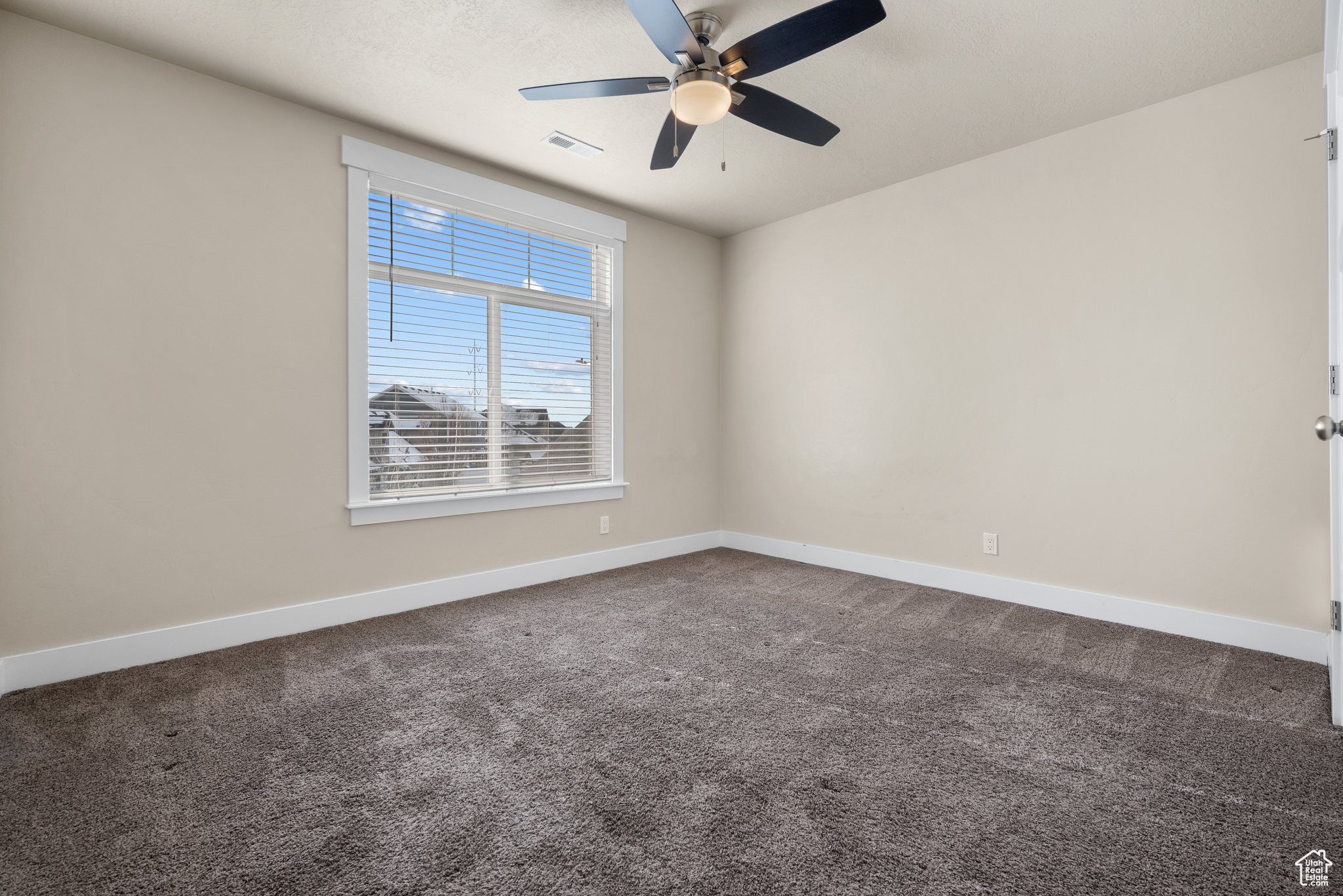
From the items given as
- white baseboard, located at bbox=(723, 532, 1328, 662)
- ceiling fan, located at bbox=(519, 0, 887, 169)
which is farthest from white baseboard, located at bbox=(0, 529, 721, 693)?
ceiling fan, located at bbox=(519, 0, 887, 169)

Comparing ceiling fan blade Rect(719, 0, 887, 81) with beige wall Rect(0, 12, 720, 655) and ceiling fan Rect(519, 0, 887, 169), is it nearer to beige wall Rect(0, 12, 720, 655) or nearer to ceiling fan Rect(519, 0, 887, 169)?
ceiling fan Rect(519, 0, 887, 169)

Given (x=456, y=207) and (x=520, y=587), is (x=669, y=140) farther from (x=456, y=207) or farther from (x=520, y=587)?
(x=520, y=587)

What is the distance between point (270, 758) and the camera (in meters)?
1.73

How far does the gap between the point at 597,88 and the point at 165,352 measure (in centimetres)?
206

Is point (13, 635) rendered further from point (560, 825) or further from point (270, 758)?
point (560, 825)

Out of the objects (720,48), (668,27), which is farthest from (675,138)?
(668,27)

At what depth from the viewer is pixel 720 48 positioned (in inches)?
94.8

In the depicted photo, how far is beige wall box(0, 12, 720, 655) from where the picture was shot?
2227mm

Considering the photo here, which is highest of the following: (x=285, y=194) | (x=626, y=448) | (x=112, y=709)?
(x=285, y=194)

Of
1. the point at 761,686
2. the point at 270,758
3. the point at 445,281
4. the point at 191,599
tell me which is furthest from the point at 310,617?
the point at 761,686

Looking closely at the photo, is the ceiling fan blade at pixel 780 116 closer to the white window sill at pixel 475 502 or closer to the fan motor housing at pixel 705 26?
the fan motor housing at pixel 705 26

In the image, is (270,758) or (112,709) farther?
(112,709)

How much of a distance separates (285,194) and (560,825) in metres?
2.90

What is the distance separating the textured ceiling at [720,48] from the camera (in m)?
2.17
